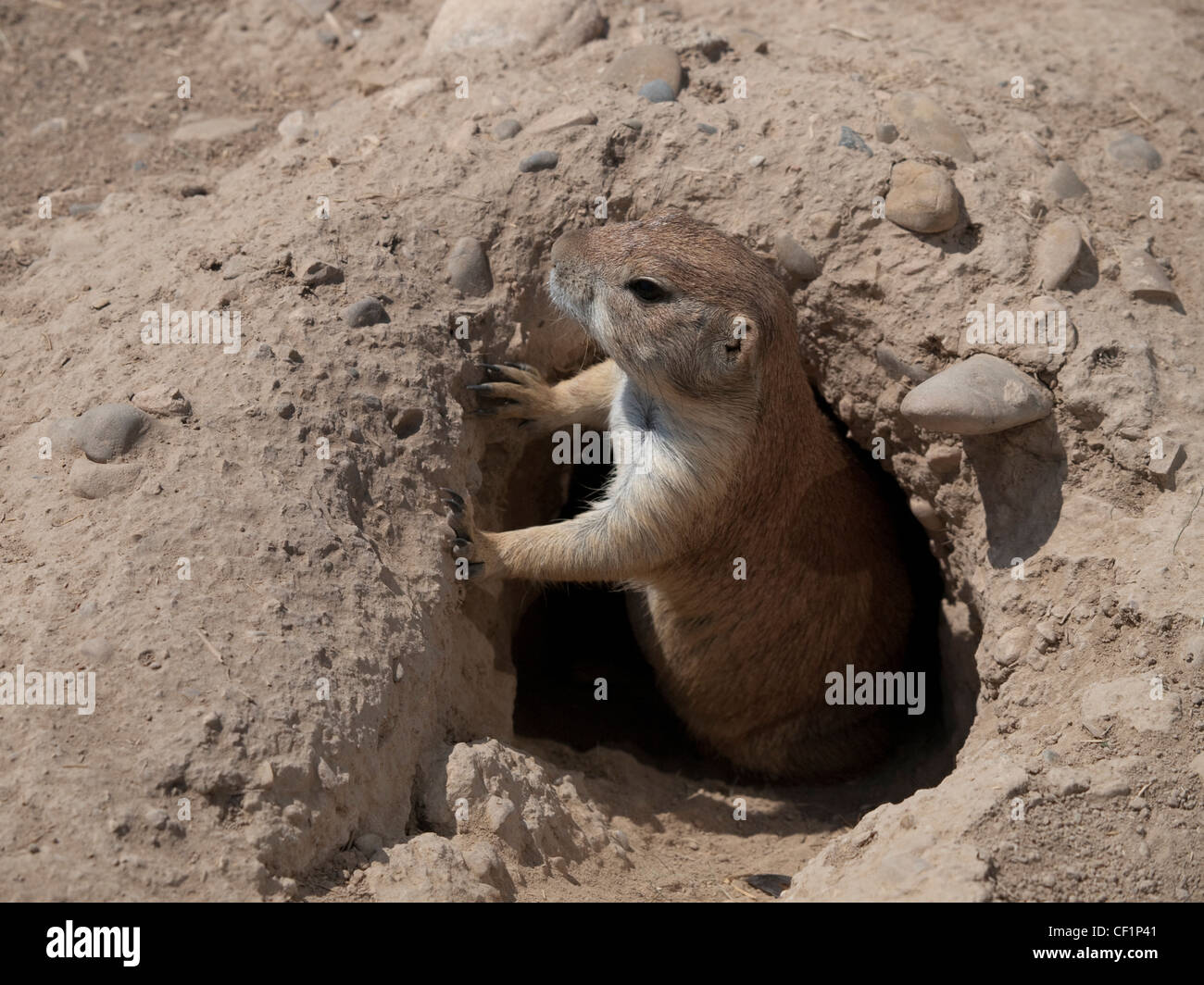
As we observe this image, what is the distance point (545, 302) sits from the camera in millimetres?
5703

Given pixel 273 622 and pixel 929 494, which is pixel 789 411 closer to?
pixel 929 494

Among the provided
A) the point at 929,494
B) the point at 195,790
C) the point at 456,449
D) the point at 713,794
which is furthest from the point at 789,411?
the point at 195,790

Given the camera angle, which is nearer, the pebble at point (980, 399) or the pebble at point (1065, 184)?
the pebble at point (980, 399)

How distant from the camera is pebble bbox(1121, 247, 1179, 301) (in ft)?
17.4

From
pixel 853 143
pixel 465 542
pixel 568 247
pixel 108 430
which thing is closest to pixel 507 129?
pixel 568 247

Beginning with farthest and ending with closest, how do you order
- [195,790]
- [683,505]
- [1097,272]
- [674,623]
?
[674,623], [1097,272], [683,505], [195,790]

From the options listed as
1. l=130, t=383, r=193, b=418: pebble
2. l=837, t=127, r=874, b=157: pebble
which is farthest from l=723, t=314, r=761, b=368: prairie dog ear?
l=130, t=383, r=193, b=418: pebble

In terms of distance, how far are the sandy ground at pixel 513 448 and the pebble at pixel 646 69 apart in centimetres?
9

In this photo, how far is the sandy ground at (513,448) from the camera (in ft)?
12.2

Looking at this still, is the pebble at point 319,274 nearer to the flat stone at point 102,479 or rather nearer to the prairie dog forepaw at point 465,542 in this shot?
the prairie dog forepaw at point 465,542

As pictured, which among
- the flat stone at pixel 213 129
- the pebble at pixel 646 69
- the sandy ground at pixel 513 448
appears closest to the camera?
the sandy ground at pixel 513 448

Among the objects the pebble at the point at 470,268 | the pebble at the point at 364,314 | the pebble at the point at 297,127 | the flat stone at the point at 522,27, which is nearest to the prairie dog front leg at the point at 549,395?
the pebble at the point at 470,268

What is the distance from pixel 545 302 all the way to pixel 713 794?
284cm

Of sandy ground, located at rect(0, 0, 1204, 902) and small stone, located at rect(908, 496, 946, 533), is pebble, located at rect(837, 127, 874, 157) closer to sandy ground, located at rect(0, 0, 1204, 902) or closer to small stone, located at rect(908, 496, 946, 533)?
sandy ground, located at rect(0, 0, 1204, 902)
